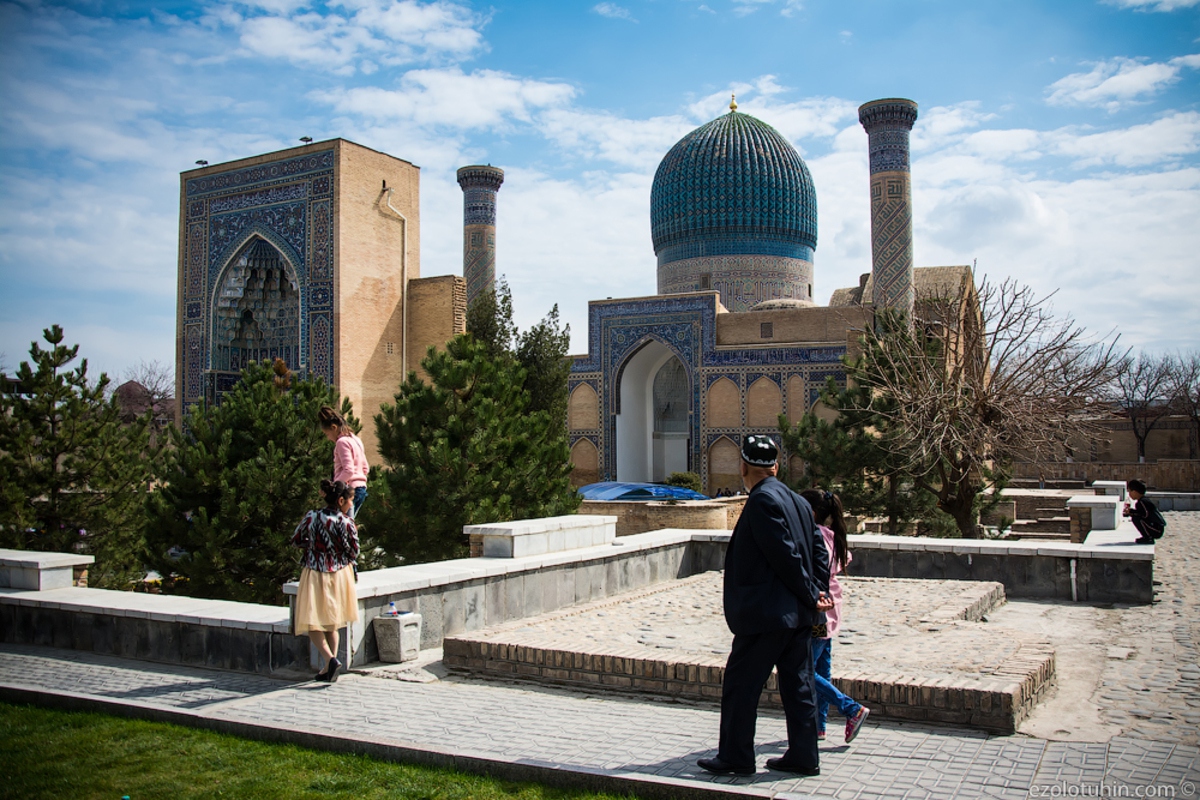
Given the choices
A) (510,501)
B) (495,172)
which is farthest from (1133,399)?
(510,501)

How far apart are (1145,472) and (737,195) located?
483 inches

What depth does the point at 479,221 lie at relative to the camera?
28.9 metres

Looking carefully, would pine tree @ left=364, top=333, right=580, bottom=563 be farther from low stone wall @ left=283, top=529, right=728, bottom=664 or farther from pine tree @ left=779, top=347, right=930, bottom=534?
pine tree @ left=779, top=347, right=930, bottom=534

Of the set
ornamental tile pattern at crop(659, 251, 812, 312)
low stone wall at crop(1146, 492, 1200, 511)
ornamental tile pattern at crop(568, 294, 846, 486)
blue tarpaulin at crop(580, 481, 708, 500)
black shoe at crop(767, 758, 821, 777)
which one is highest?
ornamental tile pattern at crop(659, 251, 812, 312)

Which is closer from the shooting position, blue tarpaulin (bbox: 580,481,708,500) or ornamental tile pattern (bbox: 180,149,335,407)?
ornamental tile pattern (bbox: 180,149,335,407)

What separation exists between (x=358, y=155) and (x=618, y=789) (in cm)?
1321

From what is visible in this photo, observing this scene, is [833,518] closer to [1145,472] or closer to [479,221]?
[1145,472]

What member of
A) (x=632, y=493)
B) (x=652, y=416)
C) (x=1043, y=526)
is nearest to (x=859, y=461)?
(x=632, y=493)

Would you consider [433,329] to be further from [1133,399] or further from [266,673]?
[1133,399]

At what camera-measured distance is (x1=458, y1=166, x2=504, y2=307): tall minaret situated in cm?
2870

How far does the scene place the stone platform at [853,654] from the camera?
11.4 ft

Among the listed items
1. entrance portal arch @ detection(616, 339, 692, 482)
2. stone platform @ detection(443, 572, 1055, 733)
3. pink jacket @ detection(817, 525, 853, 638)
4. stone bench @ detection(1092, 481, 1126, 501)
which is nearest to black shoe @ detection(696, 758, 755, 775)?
pink jacket @ detection(817, 525, 853, 638)

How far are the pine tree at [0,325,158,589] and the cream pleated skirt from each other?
18.2ft

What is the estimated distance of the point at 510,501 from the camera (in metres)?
7.70
